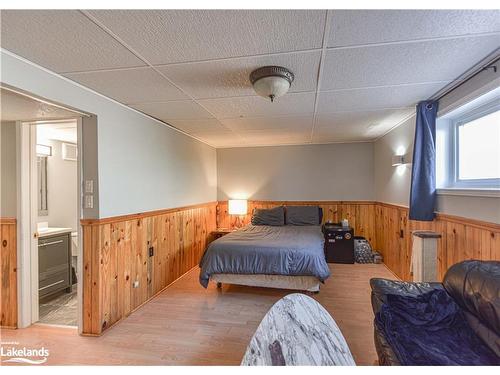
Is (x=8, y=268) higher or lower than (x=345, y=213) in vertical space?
lower

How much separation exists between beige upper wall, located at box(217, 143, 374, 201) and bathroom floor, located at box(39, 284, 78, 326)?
2960 millimetres

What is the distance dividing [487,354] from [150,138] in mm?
3189

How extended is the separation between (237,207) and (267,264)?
6.80 ft

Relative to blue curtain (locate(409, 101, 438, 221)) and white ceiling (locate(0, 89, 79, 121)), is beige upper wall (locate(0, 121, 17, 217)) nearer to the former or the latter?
white ceiling (locate(0, 89, 79, 121))

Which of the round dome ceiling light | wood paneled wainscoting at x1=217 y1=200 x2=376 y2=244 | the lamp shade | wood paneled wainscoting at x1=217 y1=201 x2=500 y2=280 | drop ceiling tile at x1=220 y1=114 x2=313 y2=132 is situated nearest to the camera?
the round dome ceiling light

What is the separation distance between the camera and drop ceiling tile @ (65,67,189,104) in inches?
72.9

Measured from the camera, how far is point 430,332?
1386mm

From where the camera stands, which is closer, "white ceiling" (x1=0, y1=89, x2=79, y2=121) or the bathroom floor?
"white ceiling" (x1=0, y1=89, x2=79, y2=121)

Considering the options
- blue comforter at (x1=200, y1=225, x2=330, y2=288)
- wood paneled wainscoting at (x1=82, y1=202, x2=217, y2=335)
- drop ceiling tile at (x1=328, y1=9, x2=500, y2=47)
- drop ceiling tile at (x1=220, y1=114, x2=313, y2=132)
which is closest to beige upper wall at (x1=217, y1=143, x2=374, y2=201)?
drop ceiling tile at (x1=220, y1=114, x2=313, y2=132)

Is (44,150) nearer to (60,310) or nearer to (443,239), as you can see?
(60,310)

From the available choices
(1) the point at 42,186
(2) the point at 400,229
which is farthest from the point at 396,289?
(1) the point at 42,186

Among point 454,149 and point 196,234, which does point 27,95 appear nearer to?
point 196,234

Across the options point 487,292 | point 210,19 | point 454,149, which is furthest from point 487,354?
point 210,19

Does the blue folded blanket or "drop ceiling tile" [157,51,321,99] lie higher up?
"drop ceiling tile" [157,51,321,99]
